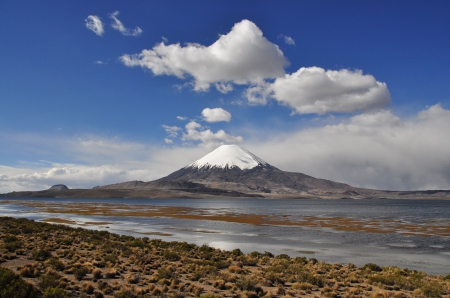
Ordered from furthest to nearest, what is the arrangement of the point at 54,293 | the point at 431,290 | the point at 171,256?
the point at 171,256 → the point at 431,290 → the point at 54,293

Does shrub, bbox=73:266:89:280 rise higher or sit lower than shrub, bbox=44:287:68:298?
lower

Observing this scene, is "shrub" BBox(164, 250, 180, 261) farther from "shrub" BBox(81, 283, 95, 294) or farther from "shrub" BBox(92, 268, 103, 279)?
"shrub" BBox(81, 283, 95, 294)

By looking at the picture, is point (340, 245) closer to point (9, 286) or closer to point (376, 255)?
point (376, 255)

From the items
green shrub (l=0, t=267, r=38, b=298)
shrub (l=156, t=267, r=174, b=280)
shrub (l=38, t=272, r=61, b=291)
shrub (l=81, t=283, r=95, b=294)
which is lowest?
shrub (l=156, t=267, r=174, b=280)

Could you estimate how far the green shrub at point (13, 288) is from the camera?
1201cm

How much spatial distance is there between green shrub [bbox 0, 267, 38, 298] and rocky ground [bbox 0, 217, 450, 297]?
0.03 m

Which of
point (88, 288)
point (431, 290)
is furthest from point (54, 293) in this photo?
point (431, 290)

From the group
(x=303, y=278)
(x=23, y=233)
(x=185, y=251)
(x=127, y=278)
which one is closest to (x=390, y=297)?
(x=303, y=278)

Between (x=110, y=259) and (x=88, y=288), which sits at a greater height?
(x=88, y=288)

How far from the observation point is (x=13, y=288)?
1227cm

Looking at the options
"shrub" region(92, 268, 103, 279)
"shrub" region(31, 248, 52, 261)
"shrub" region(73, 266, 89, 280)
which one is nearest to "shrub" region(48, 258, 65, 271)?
"shrub" region(73, 266, 89, 280)

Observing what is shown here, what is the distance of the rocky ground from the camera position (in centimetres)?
1516

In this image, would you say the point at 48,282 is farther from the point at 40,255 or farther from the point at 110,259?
the point at 40,255

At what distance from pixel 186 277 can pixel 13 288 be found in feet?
29.3
